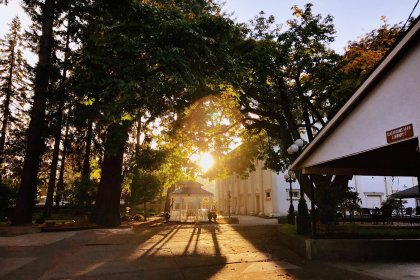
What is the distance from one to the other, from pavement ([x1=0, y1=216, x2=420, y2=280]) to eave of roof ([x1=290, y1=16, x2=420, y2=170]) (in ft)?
11.9

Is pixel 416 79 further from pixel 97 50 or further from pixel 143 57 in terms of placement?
pixel 97 50

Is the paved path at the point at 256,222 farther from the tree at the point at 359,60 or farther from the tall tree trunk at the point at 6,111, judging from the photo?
the tall tree trunk at the point at 6,111

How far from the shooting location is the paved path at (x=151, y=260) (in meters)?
7.55

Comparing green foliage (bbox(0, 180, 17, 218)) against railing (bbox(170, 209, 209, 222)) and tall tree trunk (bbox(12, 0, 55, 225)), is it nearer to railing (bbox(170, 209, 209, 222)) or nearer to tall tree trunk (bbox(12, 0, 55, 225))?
tall tree trunk (bbox(12, 0, 55, 225))

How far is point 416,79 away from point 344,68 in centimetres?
1140

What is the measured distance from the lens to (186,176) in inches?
1212

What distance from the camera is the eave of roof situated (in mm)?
6222

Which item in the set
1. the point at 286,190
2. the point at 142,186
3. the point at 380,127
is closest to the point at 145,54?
the point at 380,127

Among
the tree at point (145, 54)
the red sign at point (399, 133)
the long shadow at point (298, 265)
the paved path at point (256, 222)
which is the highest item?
the tree at point (145, 54)

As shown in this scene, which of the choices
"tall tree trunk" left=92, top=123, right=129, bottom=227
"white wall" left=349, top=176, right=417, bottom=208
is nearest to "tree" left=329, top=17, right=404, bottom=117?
"tall tree trunk" left=92, top=123, right=129, bottom=227

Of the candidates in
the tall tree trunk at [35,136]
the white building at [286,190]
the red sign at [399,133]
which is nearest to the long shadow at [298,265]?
the red sign at [399,133]

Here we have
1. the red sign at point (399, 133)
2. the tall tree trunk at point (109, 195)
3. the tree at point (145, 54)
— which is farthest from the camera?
the tall tree trunk at point (109, 195)

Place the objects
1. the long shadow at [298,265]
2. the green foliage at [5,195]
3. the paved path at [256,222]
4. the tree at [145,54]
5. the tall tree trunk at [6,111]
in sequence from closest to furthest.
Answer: the long shadow at [298,265] → the tree at [145,54] → the green foliage at [5,195] → the paved path at [256,222] → the tall tree trunk at [6,111]

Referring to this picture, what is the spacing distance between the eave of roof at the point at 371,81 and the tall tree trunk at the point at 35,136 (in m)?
14.4
